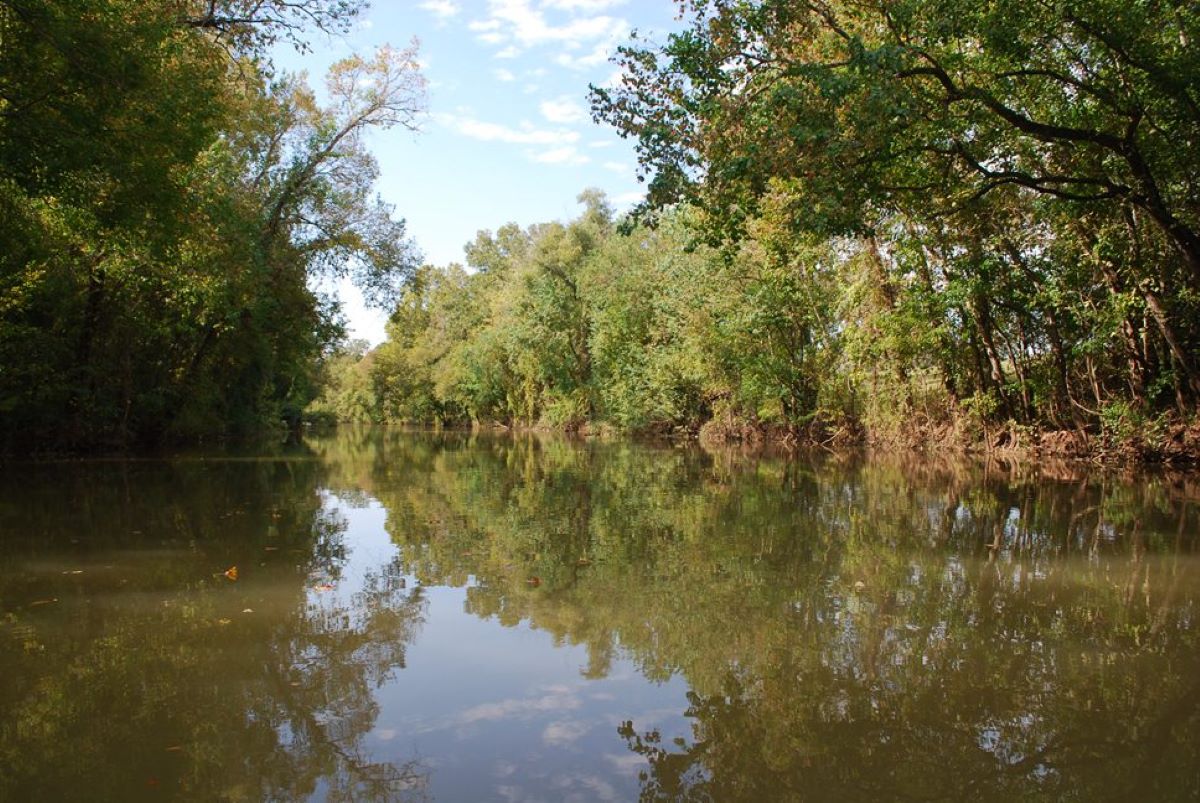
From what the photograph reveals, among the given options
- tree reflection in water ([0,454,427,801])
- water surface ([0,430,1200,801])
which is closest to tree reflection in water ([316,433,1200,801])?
water surface ([0,430,1200,801])

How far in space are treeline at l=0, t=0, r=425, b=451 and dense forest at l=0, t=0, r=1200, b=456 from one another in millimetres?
75

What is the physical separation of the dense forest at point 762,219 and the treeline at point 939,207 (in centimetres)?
7

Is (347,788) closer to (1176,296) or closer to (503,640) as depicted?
(503,640)

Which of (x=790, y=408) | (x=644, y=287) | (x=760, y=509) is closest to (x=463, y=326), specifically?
(x=644, y=287)

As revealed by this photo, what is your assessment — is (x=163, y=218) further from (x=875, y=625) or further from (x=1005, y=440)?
(x=1005, y=440)

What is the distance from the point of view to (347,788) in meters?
3.03

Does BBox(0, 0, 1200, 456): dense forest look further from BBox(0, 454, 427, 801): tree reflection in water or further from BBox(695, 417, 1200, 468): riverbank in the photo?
BBox(0, 454, 427, 801): tree reflection in water

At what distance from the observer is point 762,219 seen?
16.8m

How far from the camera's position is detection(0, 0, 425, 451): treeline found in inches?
402

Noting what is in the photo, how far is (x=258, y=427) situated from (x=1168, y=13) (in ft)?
123

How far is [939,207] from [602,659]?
42.9 ft

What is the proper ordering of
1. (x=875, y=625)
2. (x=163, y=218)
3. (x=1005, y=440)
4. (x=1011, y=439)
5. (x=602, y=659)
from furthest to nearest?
(x=1005, y=440)
(x=1011, y=439)
(x=163, y=218)
(x=875, y=625)
(x=602, y=659)

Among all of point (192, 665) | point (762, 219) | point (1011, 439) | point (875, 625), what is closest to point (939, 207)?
point (762, 219)

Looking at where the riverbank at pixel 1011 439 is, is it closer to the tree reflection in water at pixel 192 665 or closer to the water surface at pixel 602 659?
the water surface at pixel 602 659
